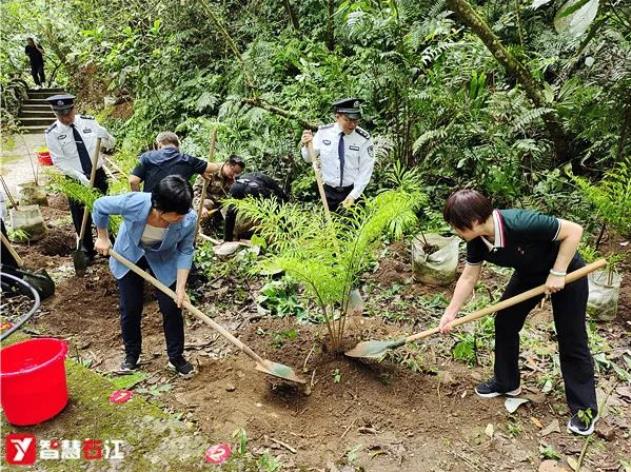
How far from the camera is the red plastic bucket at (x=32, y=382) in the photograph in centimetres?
279

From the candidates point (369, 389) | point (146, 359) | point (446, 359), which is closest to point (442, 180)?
point (446, 359)

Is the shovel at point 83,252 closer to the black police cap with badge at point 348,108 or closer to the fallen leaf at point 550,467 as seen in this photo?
the black police cap with badge at point 348,108

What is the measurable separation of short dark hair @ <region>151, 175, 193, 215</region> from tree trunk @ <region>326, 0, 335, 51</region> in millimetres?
7369

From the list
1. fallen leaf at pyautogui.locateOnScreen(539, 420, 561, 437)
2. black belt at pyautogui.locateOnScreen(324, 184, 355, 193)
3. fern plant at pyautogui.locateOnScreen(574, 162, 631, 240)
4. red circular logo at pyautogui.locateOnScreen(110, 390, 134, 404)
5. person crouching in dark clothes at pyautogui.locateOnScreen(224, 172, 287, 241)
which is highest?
fern plant at pyautogui.locateOnScreen(574, 162, 631, 240)

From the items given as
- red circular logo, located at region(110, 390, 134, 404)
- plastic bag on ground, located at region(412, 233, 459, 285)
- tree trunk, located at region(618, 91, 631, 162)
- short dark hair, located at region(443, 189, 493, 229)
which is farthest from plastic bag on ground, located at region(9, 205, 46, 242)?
tree trunk, located at region(618, 91, 631, 162)

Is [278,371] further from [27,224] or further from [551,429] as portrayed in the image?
[27,224]

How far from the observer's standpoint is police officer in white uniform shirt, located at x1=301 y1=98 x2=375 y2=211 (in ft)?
16.4

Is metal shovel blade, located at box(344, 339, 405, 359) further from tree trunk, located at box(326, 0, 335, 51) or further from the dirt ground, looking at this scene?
tree trunk, located at box(326, 0, 335, 51)

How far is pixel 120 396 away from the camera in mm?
3242

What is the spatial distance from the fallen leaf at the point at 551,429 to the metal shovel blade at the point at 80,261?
496cm

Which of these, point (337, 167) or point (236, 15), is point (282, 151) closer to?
point (337, 167)

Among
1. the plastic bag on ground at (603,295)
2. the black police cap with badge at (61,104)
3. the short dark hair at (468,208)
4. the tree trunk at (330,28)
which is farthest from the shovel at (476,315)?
the tree trunk at (330,28)

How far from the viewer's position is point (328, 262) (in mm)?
3506

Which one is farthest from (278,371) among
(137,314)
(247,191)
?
(247,191)
